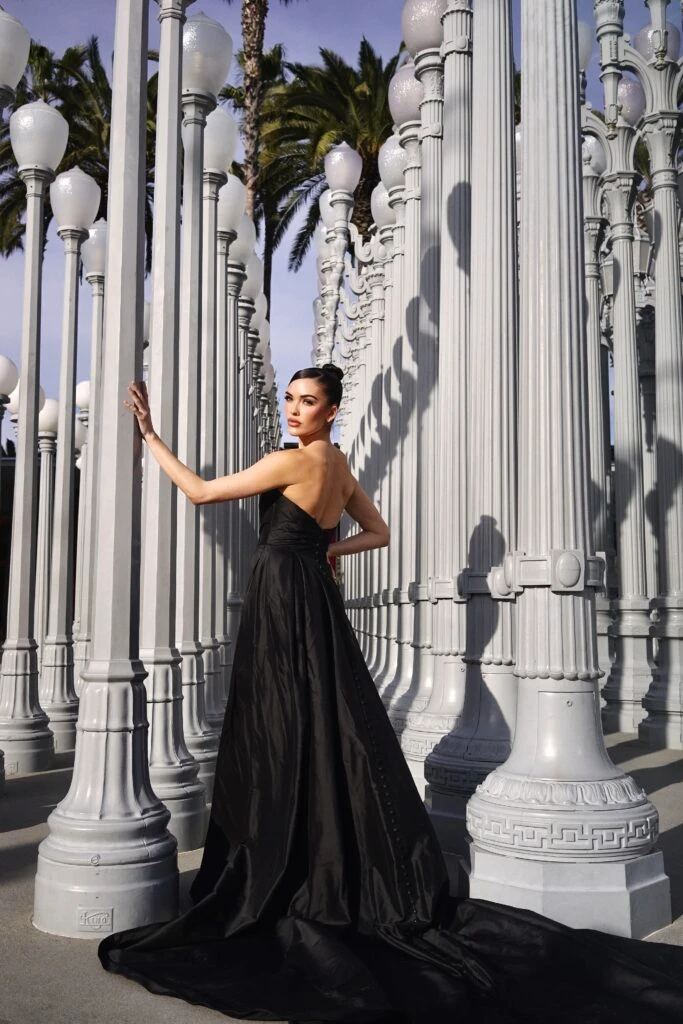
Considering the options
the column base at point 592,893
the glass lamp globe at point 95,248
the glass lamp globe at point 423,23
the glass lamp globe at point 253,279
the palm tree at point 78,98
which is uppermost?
the palm tree at point 78,98

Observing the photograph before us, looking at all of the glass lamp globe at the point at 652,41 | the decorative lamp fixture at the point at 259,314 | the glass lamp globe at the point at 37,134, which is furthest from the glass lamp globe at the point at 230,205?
the glass lamp globe at the point at 652,41

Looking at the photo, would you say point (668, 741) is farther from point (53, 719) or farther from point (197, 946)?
point (197, 946)

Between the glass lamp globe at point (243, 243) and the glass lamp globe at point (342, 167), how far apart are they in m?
2.48

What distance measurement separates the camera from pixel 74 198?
1038 centimetres

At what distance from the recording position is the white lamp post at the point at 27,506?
349 inches

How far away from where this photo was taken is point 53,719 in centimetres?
1054

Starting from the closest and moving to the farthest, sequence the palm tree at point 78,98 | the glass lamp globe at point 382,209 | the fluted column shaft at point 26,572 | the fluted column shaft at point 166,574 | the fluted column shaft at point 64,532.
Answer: the fluted column shaft at point 166,574 → the fluted column shaft at point 26,572 → the fluted column shaft at point 64,532 → the glass lamp globe at point 382,209 → the palm tree at point 78,98

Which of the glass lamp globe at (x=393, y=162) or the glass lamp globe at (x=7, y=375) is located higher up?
the glass lamp globe at (x=393, y=162)

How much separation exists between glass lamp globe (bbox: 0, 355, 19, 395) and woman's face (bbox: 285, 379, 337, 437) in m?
8.07

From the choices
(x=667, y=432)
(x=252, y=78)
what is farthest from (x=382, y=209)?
(x=252, y=78)

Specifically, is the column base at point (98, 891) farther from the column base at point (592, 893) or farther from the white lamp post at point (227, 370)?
the white lamp post at point (227, 370)

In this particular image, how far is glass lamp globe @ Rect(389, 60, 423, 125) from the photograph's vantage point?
30.2 feet

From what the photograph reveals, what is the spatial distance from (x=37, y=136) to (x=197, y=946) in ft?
24.3

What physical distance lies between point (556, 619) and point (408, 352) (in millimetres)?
6799
